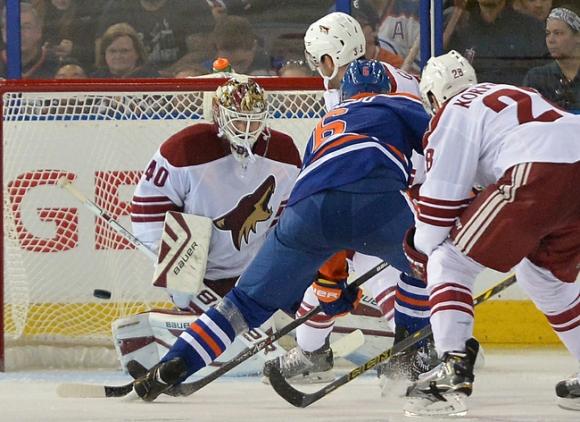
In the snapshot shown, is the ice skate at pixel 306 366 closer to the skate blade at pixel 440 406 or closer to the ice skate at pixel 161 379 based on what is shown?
the ice skate at pixel 161 379

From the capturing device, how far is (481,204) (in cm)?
306

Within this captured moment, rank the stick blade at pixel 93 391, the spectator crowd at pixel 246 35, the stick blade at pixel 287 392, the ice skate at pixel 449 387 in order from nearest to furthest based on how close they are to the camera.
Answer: the ice skate at pixel 449 387 < the stick blade at pixel 287 392 < the stick blade at pixel 93 391 < the spectator crowd at pixel 246 35

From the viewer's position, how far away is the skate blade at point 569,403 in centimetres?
331

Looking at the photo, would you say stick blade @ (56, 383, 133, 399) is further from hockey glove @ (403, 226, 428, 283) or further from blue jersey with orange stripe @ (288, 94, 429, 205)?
hockey glove @ (403, 226, 428, 283)

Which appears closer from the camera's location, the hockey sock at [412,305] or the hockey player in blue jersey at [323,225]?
the hockey player in blue jersey at [323,225]

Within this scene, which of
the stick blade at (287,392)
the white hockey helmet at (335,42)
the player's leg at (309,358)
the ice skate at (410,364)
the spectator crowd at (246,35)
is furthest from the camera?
the spectator crowd at (246,35)

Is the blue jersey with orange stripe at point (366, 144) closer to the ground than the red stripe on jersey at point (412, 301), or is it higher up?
higher up

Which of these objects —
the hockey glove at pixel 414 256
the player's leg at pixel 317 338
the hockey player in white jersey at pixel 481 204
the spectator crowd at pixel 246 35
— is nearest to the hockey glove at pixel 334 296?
the player's leg at pixel 317 338

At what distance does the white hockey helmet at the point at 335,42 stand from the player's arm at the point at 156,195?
58 cm

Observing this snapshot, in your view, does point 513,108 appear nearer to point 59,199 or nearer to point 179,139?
point 179,139

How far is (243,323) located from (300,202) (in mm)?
340

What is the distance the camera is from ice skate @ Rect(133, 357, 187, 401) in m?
3.37

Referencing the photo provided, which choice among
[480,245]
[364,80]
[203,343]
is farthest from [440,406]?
[364,80]

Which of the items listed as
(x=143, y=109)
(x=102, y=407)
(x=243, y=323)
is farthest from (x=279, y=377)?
(x=143, y=109)
